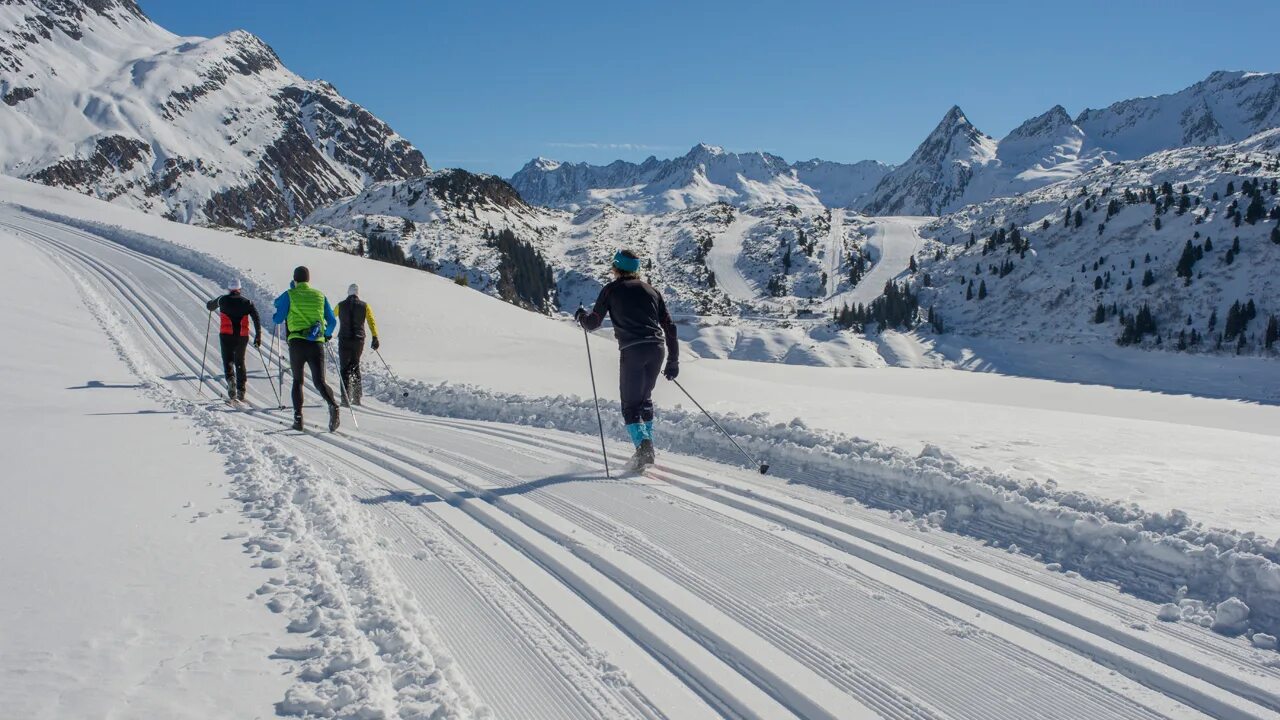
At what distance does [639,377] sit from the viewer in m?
7.23

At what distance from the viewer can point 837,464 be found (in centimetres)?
695

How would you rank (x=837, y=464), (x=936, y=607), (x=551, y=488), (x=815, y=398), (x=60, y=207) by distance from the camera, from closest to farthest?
(x=936, y=607) < (x=551, y=488) < (x=837, y=464) < (x=815, y=398) < (x=60, y=207)

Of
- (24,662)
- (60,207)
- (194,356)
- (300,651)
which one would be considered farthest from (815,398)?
(60,207)

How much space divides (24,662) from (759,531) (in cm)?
415

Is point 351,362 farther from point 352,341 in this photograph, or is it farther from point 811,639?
point 811,639

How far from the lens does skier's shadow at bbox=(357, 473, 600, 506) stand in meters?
5.92

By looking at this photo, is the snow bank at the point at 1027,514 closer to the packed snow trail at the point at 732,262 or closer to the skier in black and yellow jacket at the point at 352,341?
the skier in black and yellow jacket at the point at 352,341

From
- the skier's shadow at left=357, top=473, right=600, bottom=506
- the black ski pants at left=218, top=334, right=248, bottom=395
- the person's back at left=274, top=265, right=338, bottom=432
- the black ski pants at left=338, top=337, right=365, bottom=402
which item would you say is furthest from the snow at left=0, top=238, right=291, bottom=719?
the black ski pants at left=338, top=337, right=365, bottom=402

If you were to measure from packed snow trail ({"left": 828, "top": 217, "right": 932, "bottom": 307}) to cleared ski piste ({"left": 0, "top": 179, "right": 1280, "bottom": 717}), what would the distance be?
124m

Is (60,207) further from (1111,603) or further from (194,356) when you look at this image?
(1111,603)

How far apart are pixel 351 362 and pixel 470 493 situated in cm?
797

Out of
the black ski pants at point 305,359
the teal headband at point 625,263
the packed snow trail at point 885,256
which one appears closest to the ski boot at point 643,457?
the teal headband at point 625,263

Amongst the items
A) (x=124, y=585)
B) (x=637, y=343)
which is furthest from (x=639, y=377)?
(x=124, y=585)

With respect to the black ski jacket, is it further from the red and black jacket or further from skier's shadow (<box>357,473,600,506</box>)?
the red and black jacket
